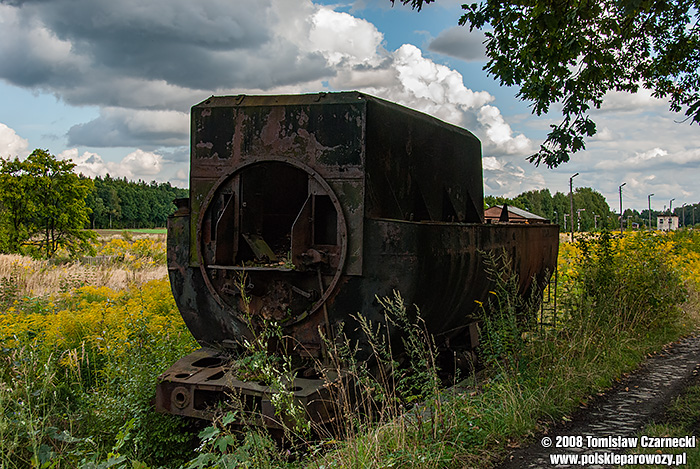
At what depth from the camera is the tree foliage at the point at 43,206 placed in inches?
915

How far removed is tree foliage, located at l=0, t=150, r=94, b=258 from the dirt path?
22.1 metres

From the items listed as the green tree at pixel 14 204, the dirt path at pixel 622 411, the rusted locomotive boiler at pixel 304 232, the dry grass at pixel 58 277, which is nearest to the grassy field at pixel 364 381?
the dirt path at pixel 622 411

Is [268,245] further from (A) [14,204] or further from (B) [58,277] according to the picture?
(A) [14,204]

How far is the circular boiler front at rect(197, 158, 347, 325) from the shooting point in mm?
5699

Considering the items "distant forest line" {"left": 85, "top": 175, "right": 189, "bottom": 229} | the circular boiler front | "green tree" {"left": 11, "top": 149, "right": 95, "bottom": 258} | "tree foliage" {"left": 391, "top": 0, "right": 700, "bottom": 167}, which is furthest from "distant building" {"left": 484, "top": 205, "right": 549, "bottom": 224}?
"distant forest line" {"left": 85, "top": 175, "right": 189, "bottom": 229}

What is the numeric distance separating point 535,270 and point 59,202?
20720 mm

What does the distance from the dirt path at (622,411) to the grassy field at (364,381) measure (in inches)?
5.8

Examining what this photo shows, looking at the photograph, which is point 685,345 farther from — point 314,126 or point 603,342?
point 314,126

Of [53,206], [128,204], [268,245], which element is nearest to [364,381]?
[268,245]

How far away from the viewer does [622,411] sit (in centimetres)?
583

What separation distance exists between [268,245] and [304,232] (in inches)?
36.2

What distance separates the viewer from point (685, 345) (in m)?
9.18

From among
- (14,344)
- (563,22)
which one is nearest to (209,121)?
(14,344)

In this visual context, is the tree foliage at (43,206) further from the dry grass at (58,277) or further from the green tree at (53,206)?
the dry grass at (58,277)
